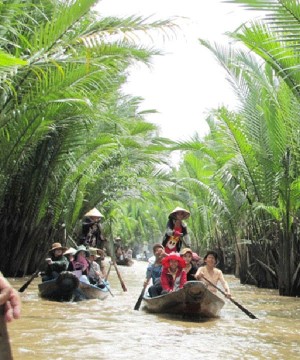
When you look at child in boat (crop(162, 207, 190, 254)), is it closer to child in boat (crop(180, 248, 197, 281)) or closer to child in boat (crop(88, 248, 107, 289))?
child in boat (crop(180, 248, 197, 281))

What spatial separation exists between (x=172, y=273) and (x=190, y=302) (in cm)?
74

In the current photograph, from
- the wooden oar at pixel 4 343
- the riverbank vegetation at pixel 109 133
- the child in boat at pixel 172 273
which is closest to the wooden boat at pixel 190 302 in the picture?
the child in boat at pixel 172 273

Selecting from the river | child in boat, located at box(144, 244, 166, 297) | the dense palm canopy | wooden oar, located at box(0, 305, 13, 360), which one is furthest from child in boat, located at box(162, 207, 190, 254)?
wooden oar, located at box(0, 305, 13, 360)

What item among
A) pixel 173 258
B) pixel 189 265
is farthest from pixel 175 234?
pixel 173 258

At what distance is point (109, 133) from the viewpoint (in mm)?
15977

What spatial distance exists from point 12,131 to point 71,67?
1541mm

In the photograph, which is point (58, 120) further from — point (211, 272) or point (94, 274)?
point (211, 272)

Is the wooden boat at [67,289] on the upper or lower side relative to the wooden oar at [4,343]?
lower

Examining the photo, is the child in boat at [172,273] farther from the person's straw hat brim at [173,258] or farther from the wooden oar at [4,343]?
the wooden oar at [4,343]

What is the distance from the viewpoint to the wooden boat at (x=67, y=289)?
393 inches

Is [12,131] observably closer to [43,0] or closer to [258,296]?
[43,0]

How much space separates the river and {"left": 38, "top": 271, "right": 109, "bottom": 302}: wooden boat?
196 millimetres

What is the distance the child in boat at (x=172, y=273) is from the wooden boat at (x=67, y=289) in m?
1.92

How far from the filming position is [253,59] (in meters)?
11.7
